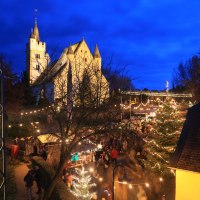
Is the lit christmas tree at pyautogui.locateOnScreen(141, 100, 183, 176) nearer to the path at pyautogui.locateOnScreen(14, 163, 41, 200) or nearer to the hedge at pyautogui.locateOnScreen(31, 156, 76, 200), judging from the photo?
the hedge at pyautogui.locateOnScreen(31, 156, 76, 200)

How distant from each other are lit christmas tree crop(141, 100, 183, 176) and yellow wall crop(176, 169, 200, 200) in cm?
360

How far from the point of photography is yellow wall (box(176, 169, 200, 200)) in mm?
10008

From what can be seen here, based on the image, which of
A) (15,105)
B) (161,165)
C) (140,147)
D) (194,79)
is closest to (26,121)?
(15,105)

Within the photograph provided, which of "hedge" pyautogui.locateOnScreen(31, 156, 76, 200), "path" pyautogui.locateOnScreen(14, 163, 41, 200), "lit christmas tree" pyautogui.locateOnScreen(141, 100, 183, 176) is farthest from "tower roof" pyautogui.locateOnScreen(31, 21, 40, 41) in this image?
"lit christmas tree" pyautogui.locateOnScreen(141, 100, 183, 176)

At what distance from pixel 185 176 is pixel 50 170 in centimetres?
617

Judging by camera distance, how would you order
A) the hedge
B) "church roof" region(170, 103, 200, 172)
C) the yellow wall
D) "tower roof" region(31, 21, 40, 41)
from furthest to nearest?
1. "tower roof" region(31, 21, 40, 41)
2. the hedge
3. the yellow wall
4. "church roof" region(170, 103, 200, 172)

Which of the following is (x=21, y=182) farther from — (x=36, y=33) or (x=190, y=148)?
(x=36, y=33)

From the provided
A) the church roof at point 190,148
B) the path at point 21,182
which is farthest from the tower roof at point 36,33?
the church roof at point 190,148

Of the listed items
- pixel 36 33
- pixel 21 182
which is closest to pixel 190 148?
pixel 21 182

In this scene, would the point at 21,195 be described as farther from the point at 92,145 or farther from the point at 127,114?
the point at 127,114

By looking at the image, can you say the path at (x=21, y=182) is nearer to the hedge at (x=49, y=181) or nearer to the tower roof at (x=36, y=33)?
the hedge at (x=49, y=181)

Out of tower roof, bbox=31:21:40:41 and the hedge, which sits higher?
tower roof, bbox=31:21:40:41

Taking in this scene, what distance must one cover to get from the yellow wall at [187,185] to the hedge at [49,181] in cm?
397

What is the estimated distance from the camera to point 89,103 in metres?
13.2
